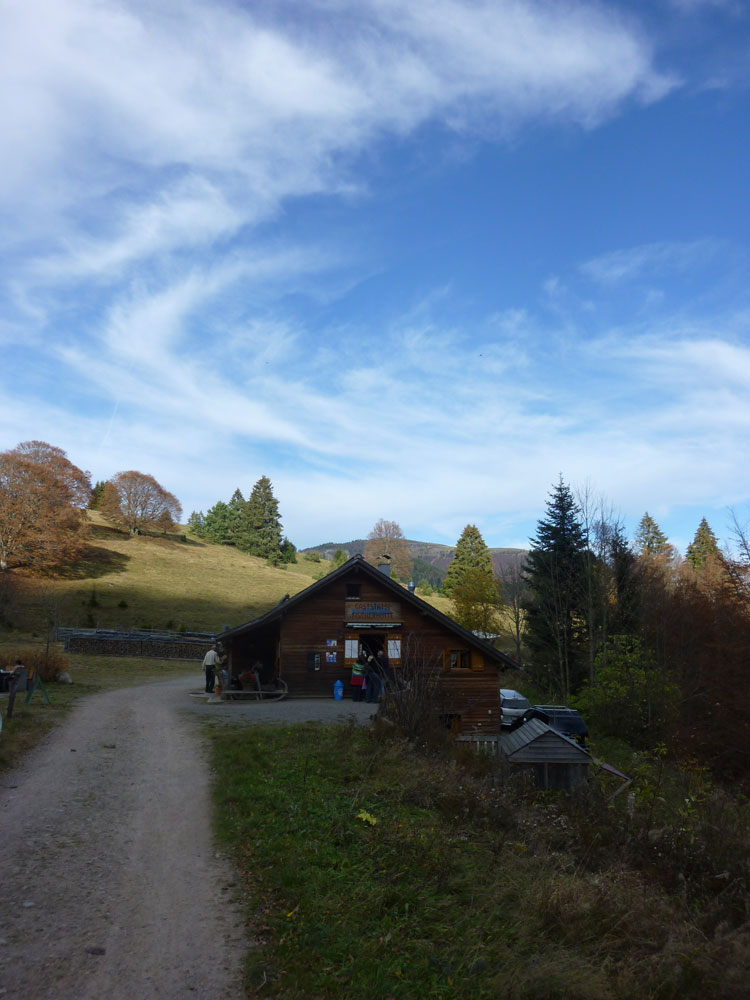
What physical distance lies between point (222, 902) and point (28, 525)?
60.4m

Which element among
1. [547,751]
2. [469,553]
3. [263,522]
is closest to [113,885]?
[547,751]

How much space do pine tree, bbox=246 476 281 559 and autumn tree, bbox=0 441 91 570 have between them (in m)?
38.5

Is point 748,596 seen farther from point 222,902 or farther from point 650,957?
point 222,902

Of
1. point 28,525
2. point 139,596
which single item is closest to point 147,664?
point 139,596

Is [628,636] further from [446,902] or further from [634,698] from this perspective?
[446,902]

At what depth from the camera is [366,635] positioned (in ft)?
97.6

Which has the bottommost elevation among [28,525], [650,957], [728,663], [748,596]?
[650,957]

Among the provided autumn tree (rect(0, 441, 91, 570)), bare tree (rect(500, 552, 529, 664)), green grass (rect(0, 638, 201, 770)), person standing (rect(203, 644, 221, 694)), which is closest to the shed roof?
green grass (rect(0, 638, 201, 770))

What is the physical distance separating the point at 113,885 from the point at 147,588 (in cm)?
6071

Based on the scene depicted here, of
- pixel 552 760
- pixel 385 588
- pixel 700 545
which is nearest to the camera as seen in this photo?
pixel 552 760

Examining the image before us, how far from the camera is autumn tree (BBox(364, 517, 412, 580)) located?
10571 cm

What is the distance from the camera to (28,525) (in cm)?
5941

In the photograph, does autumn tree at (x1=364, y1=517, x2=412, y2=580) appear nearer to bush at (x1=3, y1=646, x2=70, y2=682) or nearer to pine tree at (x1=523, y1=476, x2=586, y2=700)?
pine tree at (x1=523, y1=476, x2=586, y2=700)

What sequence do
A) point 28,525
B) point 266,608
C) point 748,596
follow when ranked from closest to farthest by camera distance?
point 748,596
point 28,525
point 266,608
